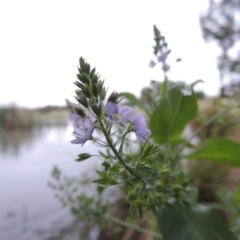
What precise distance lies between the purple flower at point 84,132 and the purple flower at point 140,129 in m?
0.03

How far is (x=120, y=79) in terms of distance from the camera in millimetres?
406

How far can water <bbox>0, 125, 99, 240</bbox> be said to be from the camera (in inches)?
27.9

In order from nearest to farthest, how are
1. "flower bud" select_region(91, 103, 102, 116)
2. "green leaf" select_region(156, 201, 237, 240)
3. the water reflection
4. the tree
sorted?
"flower bud" select_region(91, 103, 102, 116) → "green leaf" select_region(156, 201, 237, 240) → the water reflection → the tree

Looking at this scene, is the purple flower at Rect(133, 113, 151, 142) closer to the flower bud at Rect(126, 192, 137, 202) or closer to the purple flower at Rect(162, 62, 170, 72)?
the flower bud at Rect(126, 192, 137, 202)

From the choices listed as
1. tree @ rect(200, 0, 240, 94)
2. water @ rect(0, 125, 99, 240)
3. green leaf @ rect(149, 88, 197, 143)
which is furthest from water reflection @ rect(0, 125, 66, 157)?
tree @ rect(200, 0, 240, 94)

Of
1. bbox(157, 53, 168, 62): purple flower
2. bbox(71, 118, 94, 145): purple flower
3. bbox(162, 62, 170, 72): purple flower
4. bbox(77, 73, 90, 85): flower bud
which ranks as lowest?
bbox(71, 118, 94, 145): purple flower

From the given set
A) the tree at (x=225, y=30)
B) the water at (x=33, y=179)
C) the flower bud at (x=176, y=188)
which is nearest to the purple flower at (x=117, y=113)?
the flower bud at (x=176, y=188)

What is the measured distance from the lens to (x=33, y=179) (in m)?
0.88

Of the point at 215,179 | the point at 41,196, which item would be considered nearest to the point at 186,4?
the point at 41,196

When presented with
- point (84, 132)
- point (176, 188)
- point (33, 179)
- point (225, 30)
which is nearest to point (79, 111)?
point (84, 132)

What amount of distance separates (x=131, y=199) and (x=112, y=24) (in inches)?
11.1

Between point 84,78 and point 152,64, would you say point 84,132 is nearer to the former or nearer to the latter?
point 84,78

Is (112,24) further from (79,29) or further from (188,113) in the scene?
(188,113)

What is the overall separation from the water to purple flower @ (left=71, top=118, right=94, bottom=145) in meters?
0.51
